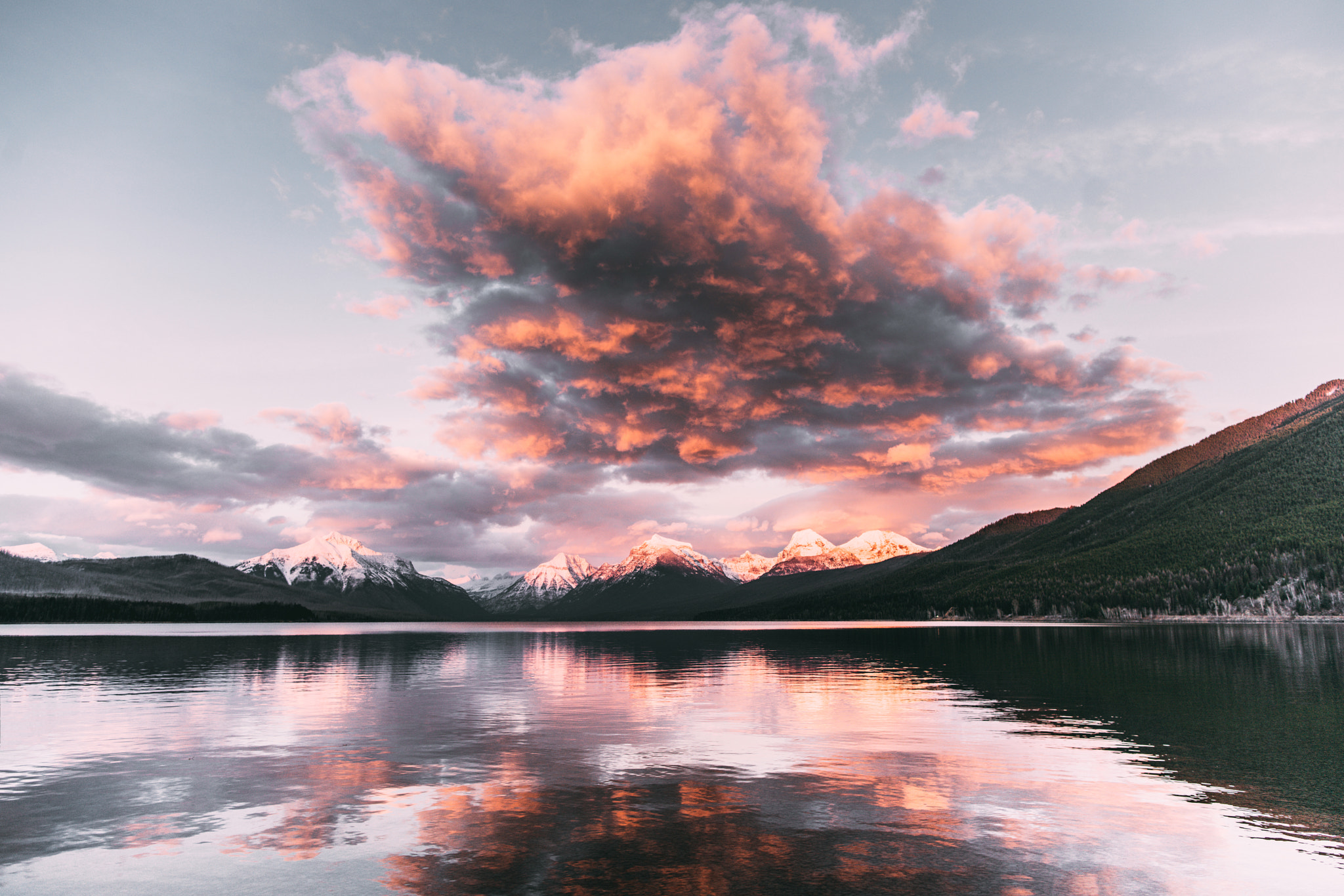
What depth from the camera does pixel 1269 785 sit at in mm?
26344

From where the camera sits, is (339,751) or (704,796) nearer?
(704,796)

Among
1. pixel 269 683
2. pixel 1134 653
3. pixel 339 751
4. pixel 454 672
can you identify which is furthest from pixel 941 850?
pixel 1134 653

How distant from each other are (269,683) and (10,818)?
157ft

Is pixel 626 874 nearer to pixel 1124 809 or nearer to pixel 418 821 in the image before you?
pixel 418 821

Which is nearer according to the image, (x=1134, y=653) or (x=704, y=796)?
(x=704, y=796)

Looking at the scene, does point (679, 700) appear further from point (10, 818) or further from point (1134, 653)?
point (1134, 653)

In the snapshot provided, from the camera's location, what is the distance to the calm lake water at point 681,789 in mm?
17500

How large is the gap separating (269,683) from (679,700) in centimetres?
3858

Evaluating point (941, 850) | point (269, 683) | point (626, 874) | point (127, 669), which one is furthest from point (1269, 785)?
point (127, 669)

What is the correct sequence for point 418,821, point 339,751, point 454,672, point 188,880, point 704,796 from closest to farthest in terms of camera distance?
1. point 188,880
2. point 418,821
3. point 704,796
4. point 339,751
5. point 454,672

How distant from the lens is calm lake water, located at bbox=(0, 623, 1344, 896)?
1750cm

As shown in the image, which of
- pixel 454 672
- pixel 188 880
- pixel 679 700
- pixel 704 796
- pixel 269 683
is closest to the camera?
pixel 188 880

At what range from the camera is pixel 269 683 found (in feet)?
219

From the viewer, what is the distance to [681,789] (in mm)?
26094
